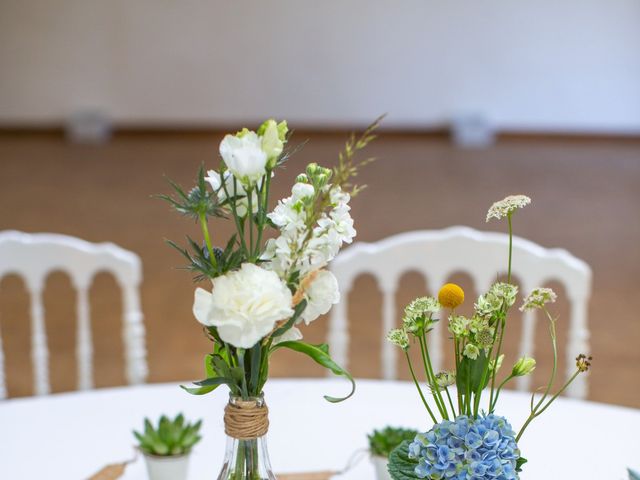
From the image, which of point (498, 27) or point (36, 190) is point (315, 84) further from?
point (36, 190)

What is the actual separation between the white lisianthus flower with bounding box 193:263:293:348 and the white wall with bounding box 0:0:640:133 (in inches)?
270

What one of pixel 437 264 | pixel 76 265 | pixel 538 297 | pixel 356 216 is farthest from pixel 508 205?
pixel 356 216

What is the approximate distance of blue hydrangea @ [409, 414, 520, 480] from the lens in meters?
0.85

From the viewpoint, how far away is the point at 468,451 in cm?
85

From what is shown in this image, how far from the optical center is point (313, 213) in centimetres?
82

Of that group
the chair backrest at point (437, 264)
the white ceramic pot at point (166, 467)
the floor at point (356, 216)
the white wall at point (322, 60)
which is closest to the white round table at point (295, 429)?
the white ceramic pot at point (166, 467)

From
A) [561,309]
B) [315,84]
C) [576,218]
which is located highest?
[315,84]

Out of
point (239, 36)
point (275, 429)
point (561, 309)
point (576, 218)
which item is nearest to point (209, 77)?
point (239, 36)

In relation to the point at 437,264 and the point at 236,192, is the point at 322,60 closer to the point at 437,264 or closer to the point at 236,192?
the point at 437,264

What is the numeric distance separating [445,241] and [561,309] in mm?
2163

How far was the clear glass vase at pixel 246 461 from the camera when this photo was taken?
→ 90 cm

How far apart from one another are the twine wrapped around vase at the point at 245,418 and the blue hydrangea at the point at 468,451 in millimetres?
147

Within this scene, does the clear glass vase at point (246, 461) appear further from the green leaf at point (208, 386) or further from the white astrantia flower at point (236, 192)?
the white astrantia flower at point (236, 192)

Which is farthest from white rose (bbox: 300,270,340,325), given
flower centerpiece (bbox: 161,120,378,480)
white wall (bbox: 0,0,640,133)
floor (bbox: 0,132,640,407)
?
white wall (bbox: 0,0,640,133)
